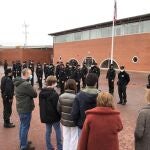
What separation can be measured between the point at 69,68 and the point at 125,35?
2351 centimetres

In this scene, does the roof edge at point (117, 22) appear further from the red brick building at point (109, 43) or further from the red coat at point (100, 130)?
the red coat at point (100, 130)

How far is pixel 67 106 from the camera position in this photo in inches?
285

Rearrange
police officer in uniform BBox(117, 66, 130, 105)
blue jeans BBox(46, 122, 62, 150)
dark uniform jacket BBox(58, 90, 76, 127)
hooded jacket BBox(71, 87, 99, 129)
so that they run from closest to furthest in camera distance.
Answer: hooded jacket BBox(71, 87, 99, 129) → dark uniform jacket BBox(58, 90, 76, 127) → blue jeans BBox(46, 122, 62, 150) → police officer in uniform BBox(117, 66, 130, 105)

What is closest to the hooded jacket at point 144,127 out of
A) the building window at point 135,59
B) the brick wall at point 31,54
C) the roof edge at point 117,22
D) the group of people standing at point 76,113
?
the group of people standing at point 76,113

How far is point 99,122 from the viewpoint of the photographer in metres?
5.46

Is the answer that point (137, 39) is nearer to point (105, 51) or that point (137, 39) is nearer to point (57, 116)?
point (105, 51)

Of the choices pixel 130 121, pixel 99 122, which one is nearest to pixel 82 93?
pixel 99 122

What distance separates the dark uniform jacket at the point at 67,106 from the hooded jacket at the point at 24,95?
1.26 m

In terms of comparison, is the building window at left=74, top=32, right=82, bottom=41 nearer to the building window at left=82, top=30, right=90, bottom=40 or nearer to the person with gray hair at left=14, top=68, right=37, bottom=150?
the building window at left=82, top=30, right=90, bottom=40

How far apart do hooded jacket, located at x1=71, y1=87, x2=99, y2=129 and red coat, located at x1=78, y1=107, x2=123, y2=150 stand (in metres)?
1.04

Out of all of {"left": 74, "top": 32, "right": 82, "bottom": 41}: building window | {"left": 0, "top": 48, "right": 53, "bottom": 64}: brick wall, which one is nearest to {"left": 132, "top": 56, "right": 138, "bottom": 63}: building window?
{"left": 74, "top": 32, "right": 82, "bottom": 41}: building window

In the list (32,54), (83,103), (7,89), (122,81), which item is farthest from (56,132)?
(32,54)

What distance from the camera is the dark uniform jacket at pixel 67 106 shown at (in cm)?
720

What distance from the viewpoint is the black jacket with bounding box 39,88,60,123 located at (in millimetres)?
7805
